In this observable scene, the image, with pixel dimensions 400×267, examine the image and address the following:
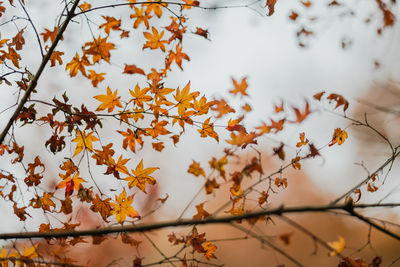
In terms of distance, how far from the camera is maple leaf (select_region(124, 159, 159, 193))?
1.74m

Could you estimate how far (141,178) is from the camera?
69.2 inches

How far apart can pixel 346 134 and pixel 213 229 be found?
815 centimetres

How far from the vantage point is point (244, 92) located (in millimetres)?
Result: 1514

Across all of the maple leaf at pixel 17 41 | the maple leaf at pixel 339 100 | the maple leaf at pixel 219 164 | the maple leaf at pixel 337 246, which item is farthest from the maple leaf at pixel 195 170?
the maple leaf at pixel 17 41

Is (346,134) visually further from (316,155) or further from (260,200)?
(260,200)

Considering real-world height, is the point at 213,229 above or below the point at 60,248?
above

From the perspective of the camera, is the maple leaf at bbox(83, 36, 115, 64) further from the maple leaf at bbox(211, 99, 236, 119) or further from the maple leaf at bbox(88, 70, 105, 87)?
the maple leaf at bbox(211, 99, 236, 119)

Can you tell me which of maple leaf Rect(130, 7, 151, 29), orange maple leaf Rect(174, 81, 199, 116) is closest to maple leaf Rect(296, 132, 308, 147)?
orange maple leaf Rect(174, 81, 199, 116)

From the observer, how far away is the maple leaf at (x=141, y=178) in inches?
68.6

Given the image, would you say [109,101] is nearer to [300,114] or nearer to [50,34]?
[50,34]

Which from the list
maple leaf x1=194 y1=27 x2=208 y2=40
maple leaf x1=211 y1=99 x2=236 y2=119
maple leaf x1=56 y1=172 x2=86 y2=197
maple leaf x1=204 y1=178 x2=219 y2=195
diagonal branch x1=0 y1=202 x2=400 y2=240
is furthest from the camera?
maple leaf x1=194 y1=27 x2=208 y2=40

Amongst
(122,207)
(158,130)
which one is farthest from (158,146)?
(122,207)

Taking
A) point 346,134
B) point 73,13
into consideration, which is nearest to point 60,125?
point 73,13

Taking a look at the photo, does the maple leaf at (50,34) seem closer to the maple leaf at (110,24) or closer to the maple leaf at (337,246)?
the maple leaf at (110,24)
